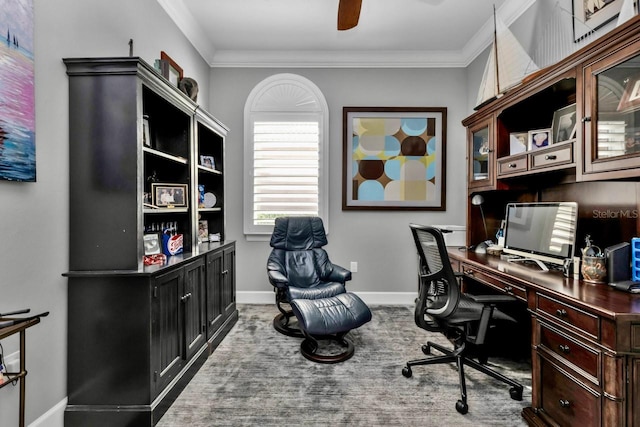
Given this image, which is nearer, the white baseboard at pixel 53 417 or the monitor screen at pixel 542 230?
the white baseboard at pixel 53 417

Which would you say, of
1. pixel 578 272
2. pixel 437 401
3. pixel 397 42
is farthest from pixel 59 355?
pixel 397 42

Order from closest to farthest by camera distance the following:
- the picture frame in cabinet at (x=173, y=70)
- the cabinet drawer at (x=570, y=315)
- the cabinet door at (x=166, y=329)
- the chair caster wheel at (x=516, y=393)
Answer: the cabinet drawer at (x=570, y=315)
the cabinet door at (x=166, y=329)
the chair caster wheel at (x=516, y=393)
the picture frame in cabinet at (x=173, y=70)

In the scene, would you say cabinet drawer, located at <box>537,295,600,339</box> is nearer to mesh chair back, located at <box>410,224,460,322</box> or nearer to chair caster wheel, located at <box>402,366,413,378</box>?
mesh chair back, located at <box>410,224,460,322</box>

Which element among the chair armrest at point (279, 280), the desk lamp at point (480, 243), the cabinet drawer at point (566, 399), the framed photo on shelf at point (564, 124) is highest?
the framed photo on shelf at point (564, 124)

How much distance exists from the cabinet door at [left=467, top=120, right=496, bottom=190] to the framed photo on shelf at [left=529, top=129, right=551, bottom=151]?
0.34 metres

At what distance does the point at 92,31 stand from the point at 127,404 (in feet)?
7.10

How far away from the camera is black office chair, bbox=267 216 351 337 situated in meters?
3.02

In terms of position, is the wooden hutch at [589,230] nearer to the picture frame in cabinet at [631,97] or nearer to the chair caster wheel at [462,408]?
the picture frame in cabinet at [631,97]

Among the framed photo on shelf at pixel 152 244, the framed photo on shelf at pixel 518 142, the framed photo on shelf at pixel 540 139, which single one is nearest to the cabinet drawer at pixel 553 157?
the framed photo on shelf at pixel 540 139

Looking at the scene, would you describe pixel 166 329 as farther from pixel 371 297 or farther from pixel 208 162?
pixel 371 297

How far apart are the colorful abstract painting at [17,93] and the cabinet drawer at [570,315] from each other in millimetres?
2616

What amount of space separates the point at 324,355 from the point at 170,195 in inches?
67.8

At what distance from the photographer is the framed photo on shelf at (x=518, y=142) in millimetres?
2443

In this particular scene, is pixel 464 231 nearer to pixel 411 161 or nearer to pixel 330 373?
pixel 411 161
